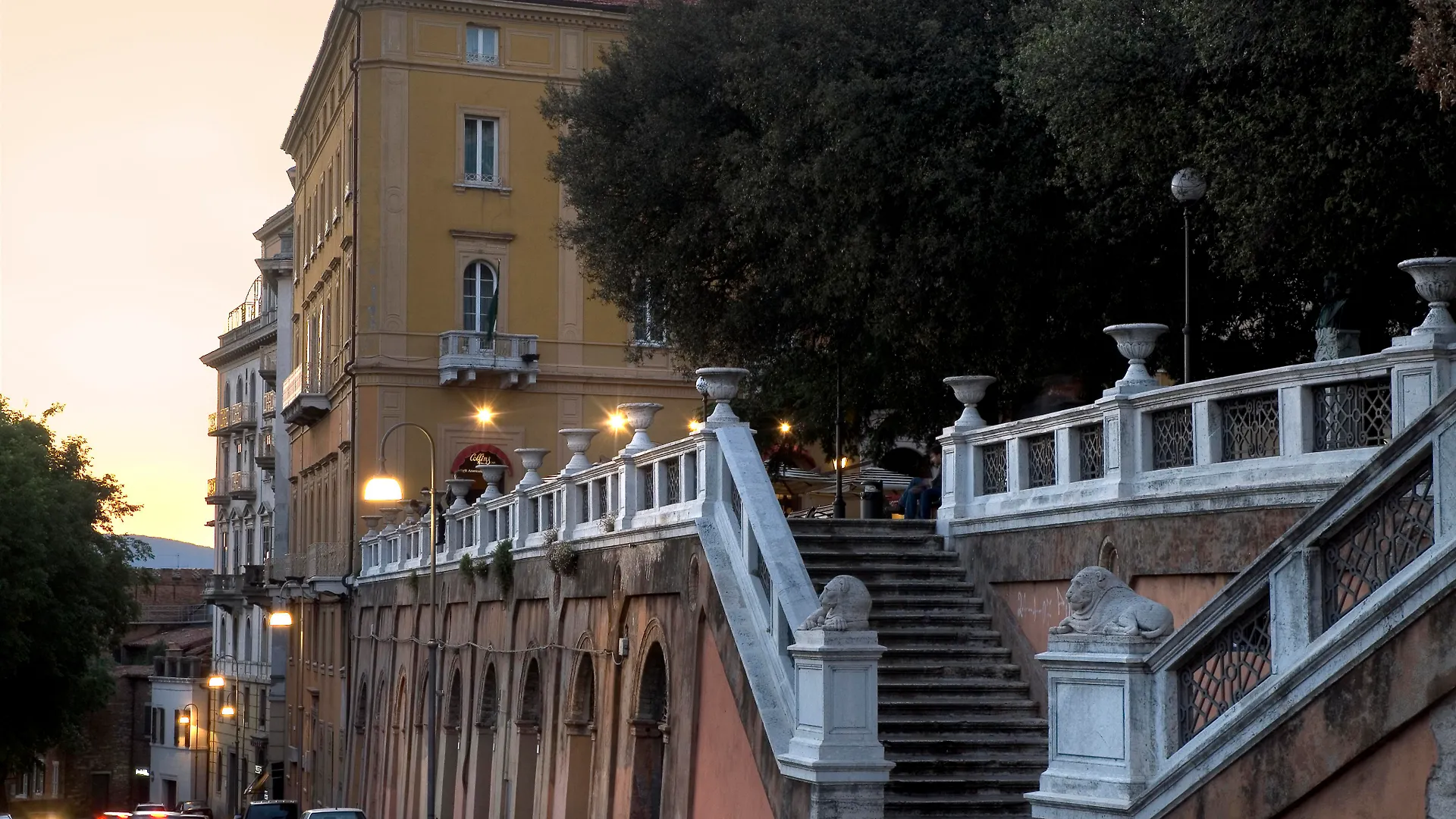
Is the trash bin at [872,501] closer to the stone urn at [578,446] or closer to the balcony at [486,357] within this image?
the stone urn at [578,446]

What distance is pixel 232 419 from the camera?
241 feet

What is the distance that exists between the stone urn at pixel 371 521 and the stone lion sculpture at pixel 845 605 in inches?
1223

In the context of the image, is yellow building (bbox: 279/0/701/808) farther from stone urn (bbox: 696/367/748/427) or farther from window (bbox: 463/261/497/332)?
stone urn (bbox: 696/367/748/427)

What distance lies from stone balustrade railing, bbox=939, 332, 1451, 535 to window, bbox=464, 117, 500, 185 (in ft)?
100

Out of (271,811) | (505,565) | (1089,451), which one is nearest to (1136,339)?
(1089,451)

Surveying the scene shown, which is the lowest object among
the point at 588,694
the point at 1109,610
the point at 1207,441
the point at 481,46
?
the point at 588,694

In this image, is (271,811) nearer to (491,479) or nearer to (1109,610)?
(491,479)

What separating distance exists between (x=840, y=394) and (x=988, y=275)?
16.6 feet

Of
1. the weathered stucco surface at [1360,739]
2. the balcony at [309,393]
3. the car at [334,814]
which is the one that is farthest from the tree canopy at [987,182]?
the balcony at [309,393]

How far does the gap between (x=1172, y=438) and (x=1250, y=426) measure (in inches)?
33.1

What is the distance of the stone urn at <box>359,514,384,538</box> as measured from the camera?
43.4 m

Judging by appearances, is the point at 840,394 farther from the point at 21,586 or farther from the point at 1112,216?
the point at 21,586

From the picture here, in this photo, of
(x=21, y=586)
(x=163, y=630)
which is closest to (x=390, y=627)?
(x=21, y=586)

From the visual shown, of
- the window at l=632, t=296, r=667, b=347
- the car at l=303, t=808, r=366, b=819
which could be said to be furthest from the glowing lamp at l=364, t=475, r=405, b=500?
the window at l=632, t=296, r=667, b=347
